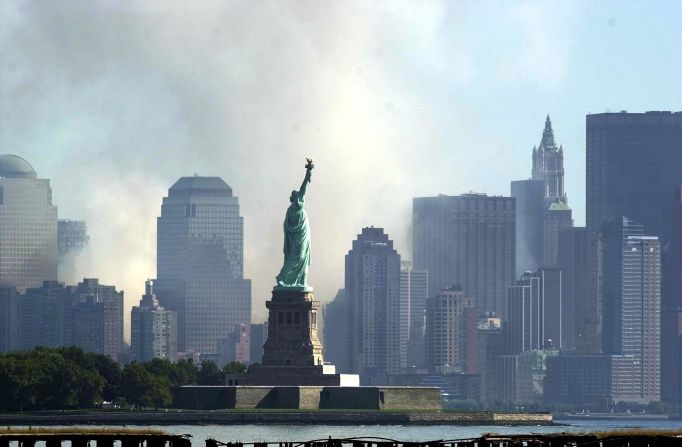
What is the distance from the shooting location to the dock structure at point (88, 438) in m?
92.4

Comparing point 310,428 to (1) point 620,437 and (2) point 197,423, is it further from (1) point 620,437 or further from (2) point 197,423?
(1) point 620,437

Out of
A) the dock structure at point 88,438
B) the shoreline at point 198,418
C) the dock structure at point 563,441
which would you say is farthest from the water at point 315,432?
the dock structure at point 88,438

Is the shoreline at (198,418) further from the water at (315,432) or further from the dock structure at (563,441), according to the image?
the dock structure at (563,441)

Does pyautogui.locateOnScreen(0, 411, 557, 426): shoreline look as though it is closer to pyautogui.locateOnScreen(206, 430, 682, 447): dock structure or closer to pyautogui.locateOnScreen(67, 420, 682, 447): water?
pyautogui.locateOnScreen(67, 420, 682, 447): water

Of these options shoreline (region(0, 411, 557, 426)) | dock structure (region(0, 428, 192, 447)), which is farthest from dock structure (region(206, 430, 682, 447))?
shoreline (region(0, 411, 557, 426))

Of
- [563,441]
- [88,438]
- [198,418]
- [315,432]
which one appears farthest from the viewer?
[198,418]

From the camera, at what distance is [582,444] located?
94125mm

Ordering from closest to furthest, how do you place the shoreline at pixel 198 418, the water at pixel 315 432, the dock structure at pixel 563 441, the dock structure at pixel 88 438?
1. the dock structure at pixel 88 438
2. the dock structure at pixel 563 441
3. the water at pixel 315 432
4. the shoreline at pixel 198 418

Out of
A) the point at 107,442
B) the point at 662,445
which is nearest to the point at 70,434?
the point at 107,442

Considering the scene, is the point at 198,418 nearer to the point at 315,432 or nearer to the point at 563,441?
the point at 315,432

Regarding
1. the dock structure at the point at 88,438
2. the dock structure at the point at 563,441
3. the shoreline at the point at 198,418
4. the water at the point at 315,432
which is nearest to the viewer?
the dock structure at the point at 88,438

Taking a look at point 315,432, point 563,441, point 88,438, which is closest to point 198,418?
point 315,432

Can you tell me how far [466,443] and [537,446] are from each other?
4048mm

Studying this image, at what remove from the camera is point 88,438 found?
3725 inches
